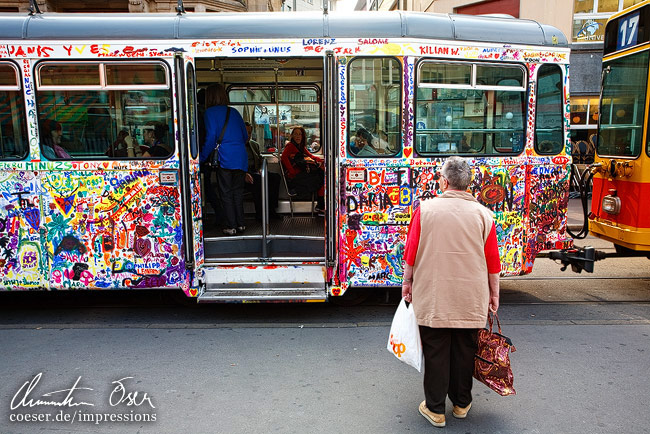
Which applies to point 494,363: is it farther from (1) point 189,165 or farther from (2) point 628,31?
(2) point 628,31

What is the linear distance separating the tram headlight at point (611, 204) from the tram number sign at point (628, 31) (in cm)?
185

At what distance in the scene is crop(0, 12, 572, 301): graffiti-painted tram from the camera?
17.7 ft

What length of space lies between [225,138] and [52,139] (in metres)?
1.78

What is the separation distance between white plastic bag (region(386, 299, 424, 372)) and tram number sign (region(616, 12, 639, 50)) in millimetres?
5003

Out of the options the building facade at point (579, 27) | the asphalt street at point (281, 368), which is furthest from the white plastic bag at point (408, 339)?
the building facade at point (579, 27)

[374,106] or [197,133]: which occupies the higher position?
[374,106]

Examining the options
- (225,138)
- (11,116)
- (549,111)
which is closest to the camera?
(11,116)

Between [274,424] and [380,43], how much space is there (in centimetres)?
370

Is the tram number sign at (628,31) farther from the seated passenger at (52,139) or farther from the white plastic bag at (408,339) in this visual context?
the seated passenger at (52,139)

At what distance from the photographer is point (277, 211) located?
329 inches

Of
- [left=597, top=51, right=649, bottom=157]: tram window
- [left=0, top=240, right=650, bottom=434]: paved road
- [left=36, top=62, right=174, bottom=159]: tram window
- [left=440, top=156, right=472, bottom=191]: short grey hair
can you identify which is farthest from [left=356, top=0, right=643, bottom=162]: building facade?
[left=440, top=156, right=472, bottom=191]: short grey hair

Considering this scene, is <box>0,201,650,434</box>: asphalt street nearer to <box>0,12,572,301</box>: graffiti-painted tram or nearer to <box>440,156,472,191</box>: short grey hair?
<box>0,12,572,301</box>: graffiti-painted tram

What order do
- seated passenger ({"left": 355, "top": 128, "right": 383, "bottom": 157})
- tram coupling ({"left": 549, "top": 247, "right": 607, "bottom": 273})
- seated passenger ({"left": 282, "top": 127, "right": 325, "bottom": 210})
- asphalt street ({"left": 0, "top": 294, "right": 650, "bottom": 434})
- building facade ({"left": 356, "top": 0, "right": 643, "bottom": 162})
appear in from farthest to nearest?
→ building facade ({"left": 356, "top": 0, "right": 643, "bottom": 162}) → seated passenger ({"left": 282, "top": 127, "right": 325, "bottom": 210}) → tram coupling ({"left": 549, "top": 247, "right": 607, "bottom": 273}) → seated passenger ({"left": 355, "top": 128, "right": 383, "bottom": 157}) → asphalt street ({"left": 0, "top": 294, "right": 650, "bottom": 434})

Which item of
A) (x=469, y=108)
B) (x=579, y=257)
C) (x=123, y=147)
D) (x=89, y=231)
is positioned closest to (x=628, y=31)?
(x=469, y=108)
